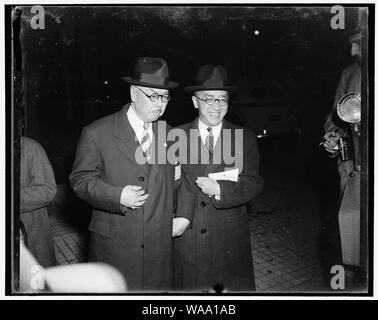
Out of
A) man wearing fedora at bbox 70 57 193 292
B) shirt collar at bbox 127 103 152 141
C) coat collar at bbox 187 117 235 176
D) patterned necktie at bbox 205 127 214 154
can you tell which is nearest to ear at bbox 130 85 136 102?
man wearing fedora at bbox 70 57 193 292

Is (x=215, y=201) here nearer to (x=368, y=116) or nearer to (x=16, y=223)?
(x=368, y=116)

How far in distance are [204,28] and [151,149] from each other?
119cm

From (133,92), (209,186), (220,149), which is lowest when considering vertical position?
(209,186)

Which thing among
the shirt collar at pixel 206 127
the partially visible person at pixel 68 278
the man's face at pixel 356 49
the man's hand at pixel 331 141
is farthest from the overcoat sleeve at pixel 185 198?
the man's face at pixel 356 49

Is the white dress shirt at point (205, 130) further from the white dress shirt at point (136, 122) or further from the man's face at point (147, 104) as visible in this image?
the white dress shirt at point (136, 122)

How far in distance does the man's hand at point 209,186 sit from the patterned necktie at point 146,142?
53 centimetres

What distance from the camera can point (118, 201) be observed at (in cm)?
293

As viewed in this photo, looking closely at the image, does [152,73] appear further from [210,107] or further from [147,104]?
[210,107]

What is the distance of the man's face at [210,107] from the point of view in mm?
3117

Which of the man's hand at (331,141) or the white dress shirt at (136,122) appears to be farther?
the man's hand at (331,141)

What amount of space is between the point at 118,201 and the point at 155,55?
134 cm

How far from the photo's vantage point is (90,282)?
3193 mm

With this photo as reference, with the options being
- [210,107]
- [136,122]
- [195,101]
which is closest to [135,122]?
[136,122]

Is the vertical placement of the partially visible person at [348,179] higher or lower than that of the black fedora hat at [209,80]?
lower
